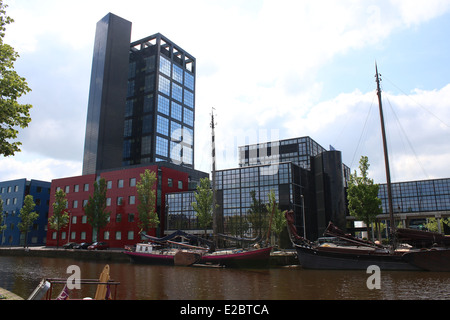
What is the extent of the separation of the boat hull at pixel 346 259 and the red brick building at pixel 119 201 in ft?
121

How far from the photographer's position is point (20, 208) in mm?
89250

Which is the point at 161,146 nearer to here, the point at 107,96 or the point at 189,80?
the point at 107,96

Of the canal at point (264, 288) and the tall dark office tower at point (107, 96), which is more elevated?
the tall dark office tower at point (107, 96)

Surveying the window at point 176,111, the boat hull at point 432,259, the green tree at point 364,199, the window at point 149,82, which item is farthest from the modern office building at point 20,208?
the boat hull at point 432,259

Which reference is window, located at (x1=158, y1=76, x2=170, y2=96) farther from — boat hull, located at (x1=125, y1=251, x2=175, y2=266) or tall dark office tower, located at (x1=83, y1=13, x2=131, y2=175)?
boat hull, located at (x1=125, y1=251, x2=175, y2=266)

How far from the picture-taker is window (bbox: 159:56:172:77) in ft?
360

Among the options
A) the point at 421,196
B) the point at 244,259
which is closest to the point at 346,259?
the point at 244,259

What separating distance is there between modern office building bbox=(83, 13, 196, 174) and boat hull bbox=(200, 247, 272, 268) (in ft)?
197

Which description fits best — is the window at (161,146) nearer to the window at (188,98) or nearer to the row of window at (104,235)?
the window at (188,98)

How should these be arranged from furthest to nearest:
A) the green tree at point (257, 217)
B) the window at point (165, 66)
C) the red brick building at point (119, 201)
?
the window at point (165, 66) < the red brick building at point (119, 201) < the green tree at point (257, 217)

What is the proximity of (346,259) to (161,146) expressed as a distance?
79999mm

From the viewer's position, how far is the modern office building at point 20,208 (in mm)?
87825

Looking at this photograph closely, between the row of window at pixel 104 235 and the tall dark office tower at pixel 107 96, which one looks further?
the tall dark office tower at pixel 107 96

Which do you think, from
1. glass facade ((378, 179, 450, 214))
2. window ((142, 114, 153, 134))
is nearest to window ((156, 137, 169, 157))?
window ((142, 114, 153, 134))
